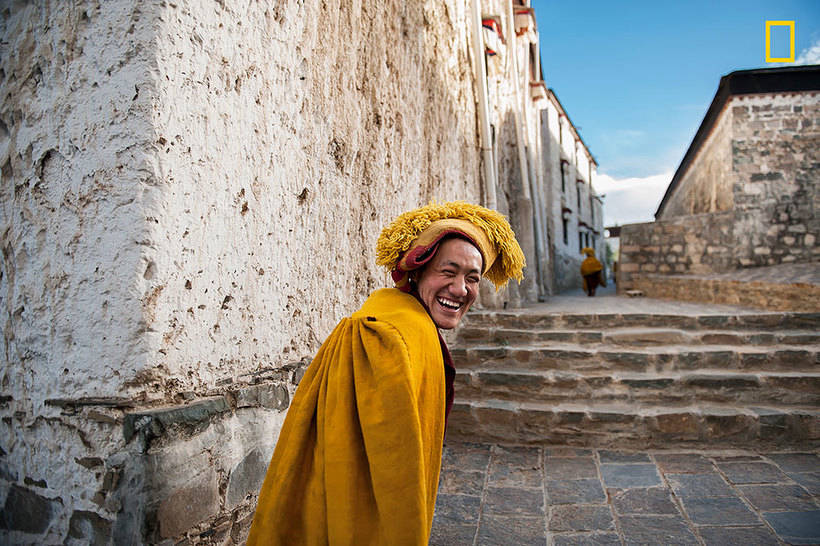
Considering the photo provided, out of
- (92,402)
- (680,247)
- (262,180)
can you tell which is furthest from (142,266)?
(680,247)

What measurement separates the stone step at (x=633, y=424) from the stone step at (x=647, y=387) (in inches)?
4.7

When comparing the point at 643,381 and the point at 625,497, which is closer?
the point at 625,497

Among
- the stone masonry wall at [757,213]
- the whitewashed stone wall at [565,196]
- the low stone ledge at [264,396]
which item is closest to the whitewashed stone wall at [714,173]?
the stone masonry wall at [757,213]

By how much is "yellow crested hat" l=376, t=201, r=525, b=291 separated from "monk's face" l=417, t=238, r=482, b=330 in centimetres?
4

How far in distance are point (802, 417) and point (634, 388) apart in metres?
1.24

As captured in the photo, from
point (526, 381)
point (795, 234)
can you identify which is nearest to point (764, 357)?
point (526, 381)

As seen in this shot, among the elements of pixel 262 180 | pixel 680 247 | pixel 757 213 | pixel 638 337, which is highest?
pixel 757 213

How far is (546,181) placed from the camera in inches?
671

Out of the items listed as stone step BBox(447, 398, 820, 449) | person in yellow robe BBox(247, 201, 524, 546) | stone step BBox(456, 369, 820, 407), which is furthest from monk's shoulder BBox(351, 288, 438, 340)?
stone step BBox(456, 369, 820, 407)

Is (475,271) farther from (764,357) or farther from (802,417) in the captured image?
(764,357)

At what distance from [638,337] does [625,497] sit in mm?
2659

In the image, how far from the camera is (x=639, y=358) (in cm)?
468

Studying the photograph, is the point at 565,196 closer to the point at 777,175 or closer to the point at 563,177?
the point at 563,177

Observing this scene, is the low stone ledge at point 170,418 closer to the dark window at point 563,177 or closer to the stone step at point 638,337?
the stone step at point 638,337
